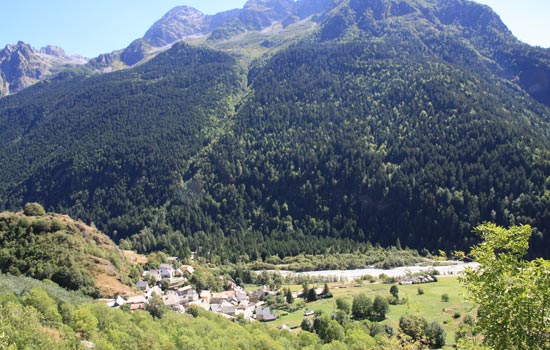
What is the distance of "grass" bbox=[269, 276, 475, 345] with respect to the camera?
2717 inches

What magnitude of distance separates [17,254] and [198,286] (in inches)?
1430

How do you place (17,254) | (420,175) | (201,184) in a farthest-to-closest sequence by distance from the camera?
1. (201,184)
2. (420,175)
3. (17,254)

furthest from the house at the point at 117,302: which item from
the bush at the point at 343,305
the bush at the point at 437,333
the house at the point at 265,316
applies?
the bush at the point at 437,333

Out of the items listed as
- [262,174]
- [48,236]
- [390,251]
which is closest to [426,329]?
[48,236]

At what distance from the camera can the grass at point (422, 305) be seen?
2717 inches

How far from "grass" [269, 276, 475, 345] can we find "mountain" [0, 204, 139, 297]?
29389 mm

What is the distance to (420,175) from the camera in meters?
151

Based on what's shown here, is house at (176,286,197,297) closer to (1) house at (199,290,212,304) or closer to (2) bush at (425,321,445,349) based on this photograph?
(1) house at (199,290,212,304)

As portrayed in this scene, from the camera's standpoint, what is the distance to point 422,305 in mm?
76688

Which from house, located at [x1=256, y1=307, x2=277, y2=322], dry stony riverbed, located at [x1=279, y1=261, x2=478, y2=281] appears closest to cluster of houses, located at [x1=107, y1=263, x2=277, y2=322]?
house, located at [x1=256, y1=307, x2=277, y2=322]

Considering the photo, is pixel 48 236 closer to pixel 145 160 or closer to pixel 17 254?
pixel 17 254

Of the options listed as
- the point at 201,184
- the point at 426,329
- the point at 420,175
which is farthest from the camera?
the point at 201,184

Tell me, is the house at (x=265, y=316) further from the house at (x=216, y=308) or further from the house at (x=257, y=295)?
the house at (x=257, y=295)

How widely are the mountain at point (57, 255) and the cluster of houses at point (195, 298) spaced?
5.40 m
